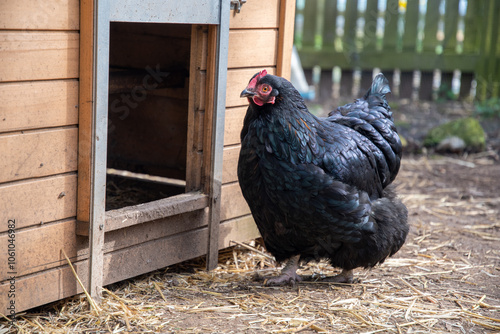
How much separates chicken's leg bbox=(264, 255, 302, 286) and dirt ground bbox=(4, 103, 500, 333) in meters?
0.06

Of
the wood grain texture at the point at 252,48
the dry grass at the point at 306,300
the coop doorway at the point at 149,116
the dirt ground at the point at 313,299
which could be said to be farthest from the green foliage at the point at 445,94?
the wood grain texture at the point at 252,48

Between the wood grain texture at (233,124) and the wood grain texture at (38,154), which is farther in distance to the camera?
the wood grain texture at (233,124)

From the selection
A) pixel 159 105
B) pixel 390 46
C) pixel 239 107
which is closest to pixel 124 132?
pixel 159 105

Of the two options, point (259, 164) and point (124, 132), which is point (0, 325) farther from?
point (124, 132)

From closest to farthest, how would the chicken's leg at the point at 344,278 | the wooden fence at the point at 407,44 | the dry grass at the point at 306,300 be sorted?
the dry grass at the point at 306,300
the chicken's leg at the point at 344,278
the wooden fence at the point at 407,44

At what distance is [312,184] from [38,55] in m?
1.51

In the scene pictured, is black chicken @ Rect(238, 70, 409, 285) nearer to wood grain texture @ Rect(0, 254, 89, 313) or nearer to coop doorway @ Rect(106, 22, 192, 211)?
wood grain texture @ Rect(0, 254, 89, 313)

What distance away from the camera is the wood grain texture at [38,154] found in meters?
2.56

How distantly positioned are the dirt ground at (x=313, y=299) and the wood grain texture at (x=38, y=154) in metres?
0.75

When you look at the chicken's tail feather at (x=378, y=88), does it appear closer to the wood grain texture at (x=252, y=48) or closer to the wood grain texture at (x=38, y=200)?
the wood grain texture at (x=252, y=48)

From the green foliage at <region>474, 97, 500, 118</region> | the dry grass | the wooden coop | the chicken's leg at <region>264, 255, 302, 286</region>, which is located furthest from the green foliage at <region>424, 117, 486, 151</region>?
the chicken's leg at <region>264, 255, 302, 286</region>

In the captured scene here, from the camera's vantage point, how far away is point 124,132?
487cm

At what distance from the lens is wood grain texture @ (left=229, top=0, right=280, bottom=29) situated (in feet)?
11.6

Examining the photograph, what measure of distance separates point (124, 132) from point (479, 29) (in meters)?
6.75
